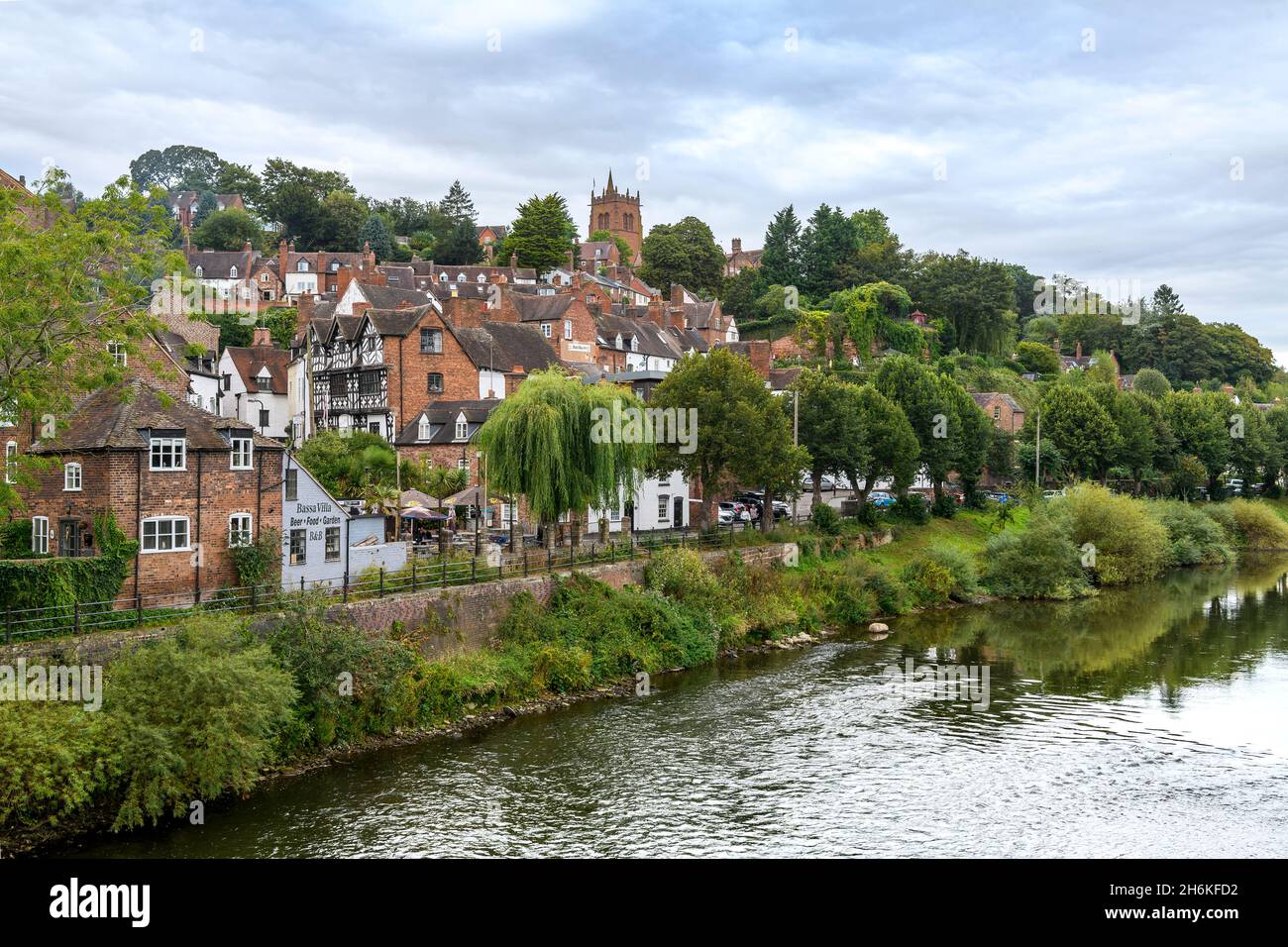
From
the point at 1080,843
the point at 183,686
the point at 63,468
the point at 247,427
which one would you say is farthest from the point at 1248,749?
the point at 63,468

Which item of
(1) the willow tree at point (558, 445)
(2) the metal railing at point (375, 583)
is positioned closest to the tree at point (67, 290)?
(2) the metal railing at point (375, 583)

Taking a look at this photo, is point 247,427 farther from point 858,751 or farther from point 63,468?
point 858,751

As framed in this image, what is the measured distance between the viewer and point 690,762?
89.6 ft

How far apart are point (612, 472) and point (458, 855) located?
2038 cm

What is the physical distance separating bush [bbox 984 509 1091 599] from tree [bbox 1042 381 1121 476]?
1867 cm

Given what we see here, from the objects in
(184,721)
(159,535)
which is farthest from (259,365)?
(184,721)

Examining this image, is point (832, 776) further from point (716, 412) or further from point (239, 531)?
point (716, 412)

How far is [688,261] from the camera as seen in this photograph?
124438mm

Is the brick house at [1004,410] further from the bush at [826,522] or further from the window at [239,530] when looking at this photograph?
the window at [239,530]

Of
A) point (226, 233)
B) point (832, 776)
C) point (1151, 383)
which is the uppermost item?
point (226, 233)

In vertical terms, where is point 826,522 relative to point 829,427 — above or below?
below

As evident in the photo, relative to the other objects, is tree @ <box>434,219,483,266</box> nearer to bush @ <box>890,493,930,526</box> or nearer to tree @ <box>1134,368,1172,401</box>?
tree @ <box>1134,368,1172,401</box>

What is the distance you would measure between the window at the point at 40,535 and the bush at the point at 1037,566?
43524 millimetres

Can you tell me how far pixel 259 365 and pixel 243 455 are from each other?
42.0 metres
